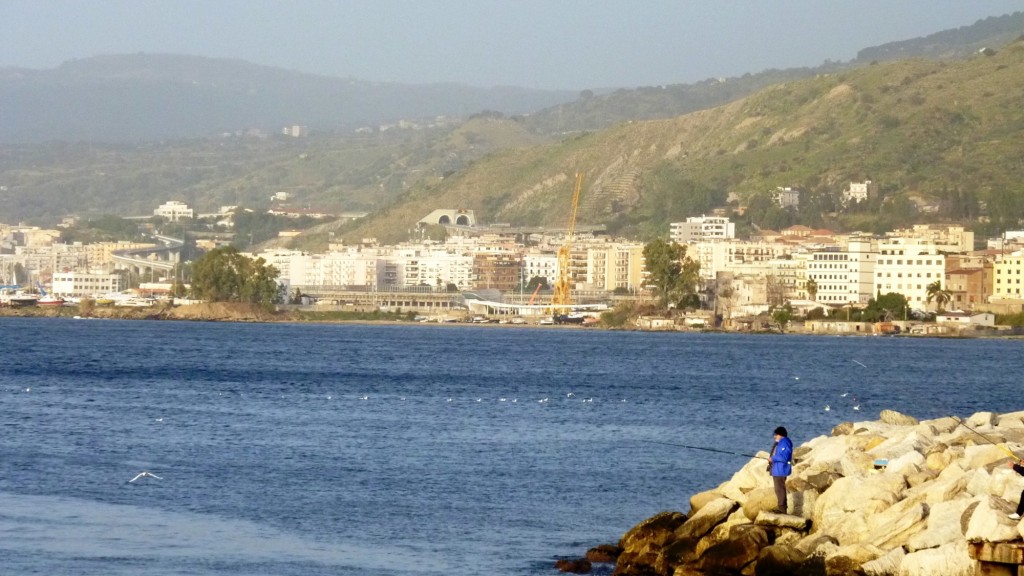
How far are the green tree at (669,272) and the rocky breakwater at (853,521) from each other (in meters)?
105

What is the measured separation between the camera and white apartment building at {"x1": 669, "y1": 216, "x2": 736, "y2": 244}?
578ft

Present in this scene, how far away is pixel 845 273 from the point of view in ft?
436

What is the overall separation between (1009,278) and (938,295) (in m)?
6.83

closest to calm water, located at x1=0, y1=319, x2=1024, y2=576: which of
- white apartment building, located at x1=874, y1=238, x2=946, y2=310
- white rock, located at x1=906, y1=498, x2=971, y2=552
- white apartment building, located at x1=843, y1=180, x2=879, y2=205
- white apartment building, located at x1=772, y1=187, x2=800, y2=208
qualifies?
white rock, located at x1=906, y1=498, x2=971, y2=552

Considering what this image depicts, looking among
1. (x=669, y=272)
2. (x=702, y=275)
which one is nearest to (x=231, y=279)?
(x=669, y=272)

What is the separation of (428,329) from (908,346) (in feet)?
135

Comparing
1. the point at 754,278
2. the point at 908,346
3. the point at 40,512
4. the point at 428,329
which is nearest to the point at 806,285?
the point at 754,278

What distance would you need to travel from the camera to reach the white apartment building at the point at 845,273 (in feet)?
428

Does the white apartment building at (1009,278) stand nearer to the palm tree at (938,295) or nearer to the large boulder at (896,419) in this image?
the palm tree at (938,295)

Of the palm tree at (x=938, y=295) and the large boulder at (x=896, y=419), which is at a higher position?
the palm tree at (x=938, y=295)

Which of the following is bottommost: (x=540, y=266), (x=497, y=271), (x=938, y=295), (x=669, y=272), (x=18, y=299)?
(x=18, y=299)

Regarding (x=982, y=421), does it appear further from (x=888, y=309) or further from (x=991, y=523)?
(x=888, y=309)

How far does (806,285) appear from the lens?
134500mm

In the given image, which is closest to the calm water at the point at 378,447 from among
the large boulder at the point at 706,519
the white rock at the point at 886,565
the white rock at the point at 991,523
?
the large boulder at the point at 706,519
